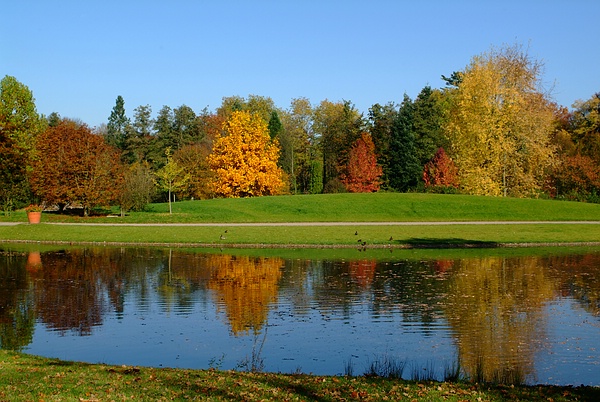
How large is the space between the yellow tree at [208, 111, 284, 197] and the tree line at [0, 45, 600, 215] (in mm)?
111

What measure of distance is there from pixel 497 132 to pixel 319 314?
4119 cm

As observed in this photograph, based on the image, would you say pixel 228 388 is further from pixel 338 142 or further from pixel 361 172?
pixel 338 142

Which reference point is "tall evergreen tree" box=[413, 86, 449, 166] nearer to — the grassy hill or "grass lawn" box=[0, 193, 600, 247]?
the grassy hill

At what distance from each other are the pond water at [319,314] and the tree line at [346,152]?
2095 centimetres

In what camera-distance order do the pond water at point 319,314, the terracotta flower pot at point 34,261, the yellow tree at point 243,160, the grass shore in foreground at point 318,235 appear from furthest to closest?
the yellow tree at point 243,160 < the grass shore in foreground at point 318,235 < the terracotta flower pot at point 34,261 < the pond water at point 319,314

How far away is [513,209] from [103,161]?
30.5 metres

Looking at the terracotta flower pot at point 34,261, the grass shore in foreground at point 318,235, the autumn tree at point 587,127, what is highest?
the autumn tree at point 587,127

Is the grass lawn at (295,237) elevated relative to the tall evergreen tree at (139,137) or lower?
lower

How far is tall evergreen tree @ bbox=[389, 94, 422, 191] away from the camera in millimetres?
74562

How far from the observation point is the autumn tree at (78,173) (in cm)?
4719

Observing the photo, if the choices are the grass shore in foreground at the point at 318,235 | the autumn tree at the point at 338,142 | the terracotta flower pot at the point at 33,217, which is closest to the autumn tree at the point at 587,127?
the autumn tree at the point at 338,142

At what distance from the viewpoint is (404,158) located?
7462 centimetres

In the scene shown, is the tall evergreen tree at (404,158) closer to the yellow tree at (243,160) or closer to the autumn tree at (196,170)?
the yellow tree at (243,160)

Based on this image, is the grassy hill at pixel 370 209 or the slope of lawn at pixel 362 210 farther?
the grassy hill at pixel 370 209
